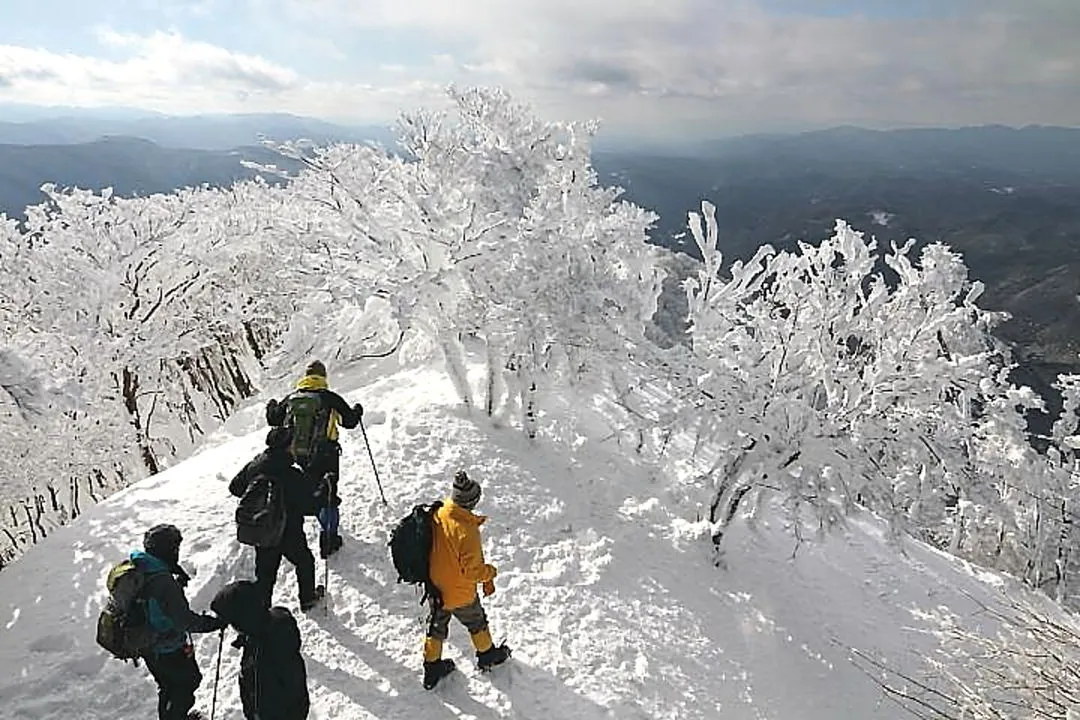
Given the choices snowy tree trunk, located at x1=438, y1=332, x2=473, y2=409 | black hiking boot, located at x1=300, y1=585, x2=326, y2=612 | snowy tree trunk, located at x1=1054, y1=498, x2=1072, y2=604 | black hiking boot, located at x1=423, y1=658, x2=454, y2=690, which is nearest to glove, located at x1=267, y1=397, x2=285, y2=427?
black hiking boot, located at x1=300, y1=585, x2=326, y2=612

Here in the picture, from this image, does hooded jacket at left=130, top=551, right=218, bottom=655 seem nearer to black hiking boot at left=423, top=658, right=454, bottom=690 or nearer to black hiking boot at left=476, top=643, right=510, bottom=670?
black hiking boot at left=423, top=658, right=454, bottom=690

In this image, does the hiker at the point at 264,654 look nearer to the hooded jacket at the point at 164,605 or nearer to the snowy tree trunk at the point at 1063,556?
the hooded jacket at the point at 164,605

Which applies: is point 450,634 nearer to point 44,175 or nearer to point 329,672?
point 329,672

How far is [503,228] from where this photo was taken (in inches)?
439

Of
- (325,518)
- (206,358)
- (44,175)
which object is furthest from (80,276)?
(44,175)

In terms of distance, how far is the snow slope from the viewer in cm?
647

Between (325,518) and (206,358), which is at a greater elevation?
(325,518)

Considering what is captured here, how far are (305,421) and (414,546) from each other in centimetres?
220

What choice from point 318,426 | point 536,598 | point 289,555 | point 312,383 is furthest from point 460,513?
point 536,598

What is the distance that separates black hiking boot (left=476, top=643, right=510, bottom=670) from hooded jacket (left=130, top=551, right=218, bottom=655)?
8.49 feet

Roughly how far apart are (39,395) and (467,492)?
7.21 meters

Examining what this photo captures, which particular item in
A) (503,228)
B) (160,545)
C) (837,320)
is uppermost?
(503,228)

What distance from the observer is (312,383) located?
7414 mm

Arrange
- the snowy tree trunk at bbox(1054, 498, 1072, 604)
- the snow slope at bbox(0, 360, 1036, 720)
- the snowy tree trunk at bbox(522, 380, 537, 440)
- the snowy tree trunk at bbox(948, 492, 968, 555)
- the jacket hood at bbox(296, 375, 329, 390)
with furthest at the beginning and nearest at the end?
the snowy tree trunk at bbox(948, 492, 968, 555), the snowy tree trunk at bbox(1054, 498, 1072, 604), the snowy tree trunk at bbox(522, 380, 537, 440), the jacket hood at bbox(296, 375, 329, 390), the snow slope at bbox(0, 360, 1036, 720)
